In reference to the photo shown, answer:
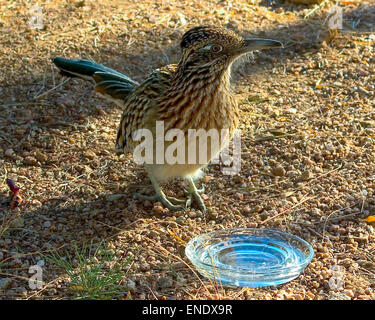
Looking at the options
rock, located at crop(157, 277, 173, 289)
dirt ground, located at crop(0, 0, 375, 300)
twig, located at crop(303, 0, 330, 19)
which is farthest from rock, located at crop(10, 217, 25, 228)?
twig, located at crop(303, 0, 330, 19)

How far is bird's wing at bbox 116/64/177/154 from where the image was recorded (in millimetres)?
4492

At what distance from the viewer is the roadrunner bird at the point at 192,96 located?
4191mm

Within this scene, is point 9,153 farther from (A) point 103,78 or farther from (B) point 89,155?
(A) point 103,78

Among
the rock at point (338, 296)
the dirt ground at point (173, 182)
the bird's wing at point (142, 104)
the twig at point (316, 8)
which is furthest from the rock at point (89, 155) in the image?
the twig at point (316, 8)

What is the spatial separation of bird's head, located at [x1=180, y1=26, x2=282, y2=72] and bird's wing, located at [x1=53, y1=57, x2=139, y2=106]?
1.01 m

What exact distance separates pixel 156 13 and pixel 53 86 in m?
1.83

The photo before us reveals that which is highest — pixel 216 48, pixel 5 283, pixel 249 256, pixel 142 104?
pixel 216 48

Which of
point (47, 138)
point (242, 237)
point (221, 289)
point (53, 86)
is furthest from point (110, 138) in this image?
point (221, 289)

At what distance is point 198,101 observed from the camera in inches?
169

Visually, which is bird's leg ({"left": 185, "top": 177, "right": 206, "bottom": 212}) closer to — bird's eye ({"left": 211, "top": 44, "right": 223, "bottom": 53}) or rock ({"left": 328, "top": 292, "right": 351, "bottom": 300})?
bird's eye ({"left": 211, "top": 44, "right": 223, "bottom": 53})

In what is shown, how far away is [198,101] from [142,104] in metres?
0.47

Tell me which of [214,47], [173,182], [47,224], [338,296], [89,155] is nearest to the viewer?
[338,296]

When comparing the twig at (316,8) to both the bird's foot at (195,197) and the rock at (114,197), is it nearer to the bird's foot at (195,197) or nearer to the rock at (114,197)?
the bird's foot at (195,197)

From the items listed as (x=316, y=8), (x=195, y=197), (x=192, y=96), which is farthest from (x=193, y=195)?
(x=316, y=8)
